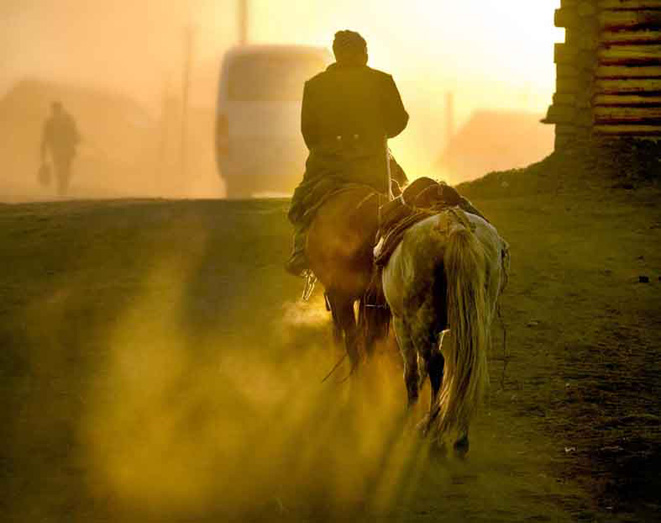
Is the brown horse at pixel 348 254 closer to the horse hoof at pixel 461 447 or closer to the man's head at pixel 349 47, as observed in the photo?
the man's head at pixel 349 47

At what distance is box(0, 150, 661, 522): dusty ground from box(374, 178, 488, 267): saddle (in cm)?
112

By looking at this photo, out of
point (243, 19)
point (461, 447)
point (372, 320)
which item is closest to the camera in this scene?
point (461, 447)

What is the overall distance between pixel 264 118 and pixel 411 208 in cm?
1263

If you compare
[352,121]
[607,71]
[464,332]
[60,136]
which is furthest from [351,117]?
[60,136]

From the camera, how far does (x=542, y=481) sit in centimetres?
673

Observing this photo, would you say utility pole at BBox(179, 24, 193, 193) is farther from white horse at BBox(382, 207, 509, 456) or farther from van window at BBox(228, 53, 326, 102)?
white horse at BBox(382, 207, 509, 456)

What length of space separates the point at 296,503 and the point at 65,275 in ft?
25.8

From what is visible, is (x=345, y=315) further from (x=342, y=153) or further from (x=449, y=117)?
(x=449, y=117)

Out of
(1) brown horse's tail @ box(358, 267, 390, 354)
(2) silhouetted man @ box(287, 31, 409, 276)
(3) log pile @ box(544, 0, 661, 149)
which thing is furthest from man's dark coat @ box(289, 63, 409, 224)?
(3) log pile @ box(544, 0, 661, 149)

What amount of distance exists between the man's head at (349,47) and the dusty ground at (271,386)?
6.94 feet

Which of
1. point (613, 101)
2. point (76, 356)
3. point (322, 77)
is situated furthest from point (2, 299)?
point (613, 101)

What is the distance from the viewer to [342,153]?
8.70m

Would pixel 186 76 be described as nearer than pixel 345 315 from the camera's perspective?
No

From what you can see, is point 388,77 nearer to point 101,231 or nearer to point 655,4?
point 101,231
